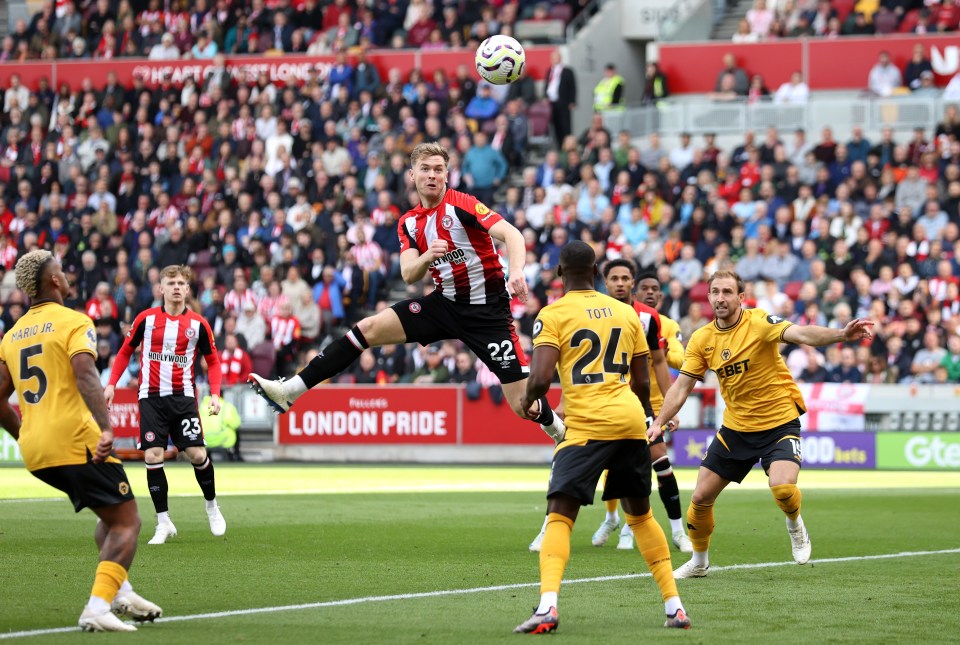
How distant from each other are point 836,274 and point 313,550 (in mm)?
16172

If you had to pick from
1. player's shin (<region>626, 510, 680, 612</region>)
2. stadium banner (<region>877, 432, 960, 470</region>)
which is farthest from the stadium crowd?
player's shin (<region>626, 510, 680, 612</region>)

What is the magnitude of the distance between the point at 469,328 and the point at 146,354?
4140 millimetres

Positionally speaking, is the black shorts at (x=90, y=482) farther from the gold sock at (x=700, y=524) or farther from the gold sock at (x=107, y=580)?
the gold sock at (x=700, y=524)

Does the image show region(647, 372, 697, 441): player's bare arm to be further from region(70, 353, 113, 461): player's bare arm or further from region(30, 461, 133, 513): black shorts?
region(70, 353, 113, 461): player's bare arm

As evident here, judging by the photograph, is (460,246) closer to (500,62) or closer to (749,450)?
(749,450)

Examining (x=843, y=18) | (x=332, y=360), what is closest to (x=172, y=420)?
(x=332, y=360)

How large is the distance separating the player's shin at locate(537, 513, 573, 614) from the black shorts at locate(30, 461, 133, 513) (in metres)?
2.47

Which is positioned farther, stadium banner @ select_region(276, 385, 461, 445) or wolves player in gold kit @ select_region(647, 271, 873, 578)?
stadium banner @ select_region(276, 385, 461, 445)

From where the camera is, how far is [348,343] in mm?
11945

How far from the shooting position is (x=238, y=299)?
29.7 meters

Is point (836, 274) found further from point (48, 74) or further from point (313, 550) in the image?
point (48, 74)

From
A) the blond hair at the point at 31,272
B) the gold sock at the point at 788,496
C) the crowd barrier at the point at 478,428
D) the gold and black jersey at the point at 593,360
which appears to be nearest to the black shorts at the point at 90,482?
the blond hair at the point at 31,272

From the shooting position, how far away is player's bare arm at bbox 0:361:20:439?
28.6 ft

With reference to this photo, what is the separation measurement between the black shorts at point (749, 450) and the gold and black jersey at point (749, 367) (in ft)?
0.19
